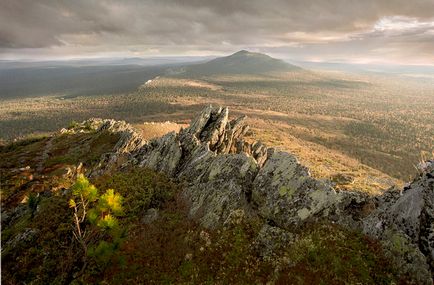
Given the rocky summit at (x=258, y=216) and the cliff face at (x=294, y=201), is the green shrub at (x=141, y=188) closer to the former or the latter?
the rocky summit at (x=258, y=216)

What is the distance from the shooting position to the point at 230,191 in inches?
1075

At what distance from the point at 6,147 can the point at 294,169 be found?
395 feet

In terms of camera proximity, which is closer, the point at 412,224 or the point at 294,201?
the point at 412,224

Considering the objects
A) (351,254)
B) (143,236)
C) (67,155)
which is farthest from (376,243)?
(67,155)

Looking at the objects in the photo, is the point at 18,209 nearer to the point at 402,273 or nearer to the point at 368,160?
the point at 402,273

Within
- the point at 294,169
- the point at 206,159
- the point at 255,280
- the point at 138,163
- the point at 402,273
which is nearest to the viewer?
the point at 402,273

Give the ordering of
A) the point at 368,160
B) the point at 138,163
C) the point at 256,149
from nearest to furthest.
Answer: the point at 138,163
the point at 256,149
the point at 368,160

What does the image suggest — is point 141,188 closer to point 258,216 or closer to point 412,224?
point 258,216

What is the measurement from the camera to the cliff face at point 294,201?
1858cm

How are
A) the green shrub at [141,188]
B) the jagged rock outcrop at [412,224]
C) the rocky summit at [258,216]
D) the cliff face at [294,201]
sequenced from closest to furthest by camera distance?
the jagged rock outcrop at [412,224]
the cliff face at [294,201]
the rocky summit at [258,216]
the green shrub at [141,188]

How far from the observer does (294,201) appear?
80.4 feet

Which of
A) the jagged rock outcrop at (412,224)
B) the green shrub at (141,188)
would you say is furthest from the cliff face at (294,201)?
the green shrub at (141,188)

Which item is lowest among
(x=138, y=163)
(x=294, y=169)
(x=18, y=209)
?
(x=18, y=209)

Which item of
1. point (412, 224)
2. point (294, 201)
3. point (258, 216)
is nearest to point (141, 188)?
point (258, 216)
